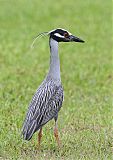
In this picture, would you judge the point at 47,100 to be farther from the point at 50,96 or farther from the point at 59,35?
the point at 59,35

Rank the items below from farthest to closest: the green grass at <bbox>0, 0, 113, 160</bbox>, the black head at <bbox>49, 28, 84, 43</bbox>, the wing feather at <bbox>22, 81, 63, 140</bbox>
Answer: the green grass at <bbox>0, 0, 113, 160</bbox> < the black head at <bbox>49, 28, 84, 43</bbox> < the wing feather at <bbox>22, 81, 63, 140</bbox>

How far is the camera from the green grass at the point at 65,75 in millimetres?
7461

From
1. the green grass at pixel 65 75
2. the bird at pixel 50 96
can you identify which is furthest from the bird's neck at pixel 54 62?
the green grass at pixel 65 75

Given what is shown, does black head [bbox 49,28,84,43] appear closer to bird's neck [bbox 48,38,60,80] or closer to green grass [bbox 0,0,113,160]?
bird's neck [bbox 48,38,60,80]

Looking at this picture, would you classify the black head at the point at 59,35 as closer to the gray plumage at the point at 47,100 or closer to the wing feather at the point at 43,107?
the gray plumage at the point at 47,100

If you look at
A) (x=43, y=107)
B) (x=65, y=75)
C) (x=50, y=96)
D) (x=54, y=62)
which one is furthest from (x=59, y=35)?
(x=65, y=75)

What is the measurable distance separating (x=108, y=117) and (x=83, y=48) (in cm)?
552

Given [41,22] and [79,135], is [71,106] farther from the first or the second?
[41,22]

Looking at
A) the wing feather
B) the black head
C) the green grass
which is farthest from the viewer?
the green grass

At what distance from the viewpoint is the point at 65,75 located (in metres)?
11.9

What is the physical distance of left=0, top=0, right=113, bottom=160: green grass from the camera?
7.46m

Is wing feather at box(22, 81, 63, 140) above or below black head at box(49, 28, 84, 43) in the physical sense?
below

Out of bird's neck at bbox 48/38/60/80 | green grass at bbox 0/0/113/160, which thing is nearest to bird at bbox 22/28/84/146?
bird's neck at bbox 48/38/60/80

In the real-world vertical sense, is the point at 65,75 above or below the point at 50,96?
below
